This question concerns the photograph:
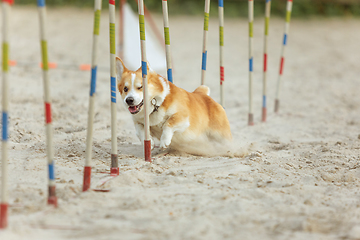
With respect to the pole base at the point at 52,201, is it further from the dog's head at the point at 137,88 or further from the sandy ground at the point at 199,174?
the dog's head at the point at 137,88

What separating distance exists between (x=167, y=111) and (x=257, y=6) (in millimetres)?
8596

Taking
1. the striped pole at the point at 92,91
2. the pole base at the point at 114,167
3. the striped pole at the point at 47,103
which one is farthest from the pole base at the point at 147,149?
the striped pole at the point at 47,103

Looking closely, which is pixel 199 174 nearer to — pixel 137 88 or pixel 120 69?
pixel 137 88

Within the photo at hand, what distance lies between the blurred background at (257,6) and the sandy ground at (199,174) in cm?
410

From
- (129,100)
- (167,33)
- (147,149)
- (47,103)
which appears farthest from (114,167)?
(167,33)

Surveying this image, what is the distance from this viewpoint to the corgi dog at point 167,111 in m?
3.20

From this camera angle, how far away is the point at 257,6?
10961 mm

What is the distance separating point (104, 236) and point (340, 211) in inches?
54.1

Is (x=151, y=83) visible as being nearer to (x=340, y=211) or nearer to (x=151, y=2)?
(x=340, y=211)

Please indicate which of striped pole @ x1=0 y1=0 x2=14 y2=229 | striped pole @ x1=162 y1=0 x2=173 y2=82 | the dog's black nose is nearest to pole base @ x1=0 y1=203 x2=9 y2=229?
striped pole @ x1=0 y1=0 x2=14 y2=229

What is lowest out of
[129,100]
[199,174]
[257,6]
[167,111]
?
[199,174]

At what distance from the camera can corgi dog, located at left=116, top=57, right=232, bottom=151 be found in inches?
126

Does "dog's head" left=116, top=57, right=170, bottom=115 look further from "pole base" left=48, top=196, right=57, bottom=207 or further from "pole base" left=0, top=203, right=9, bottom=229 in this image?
"pole base" left=0, top=203, right=9, bottom=229

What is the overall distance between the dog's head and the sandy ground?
486 mm
